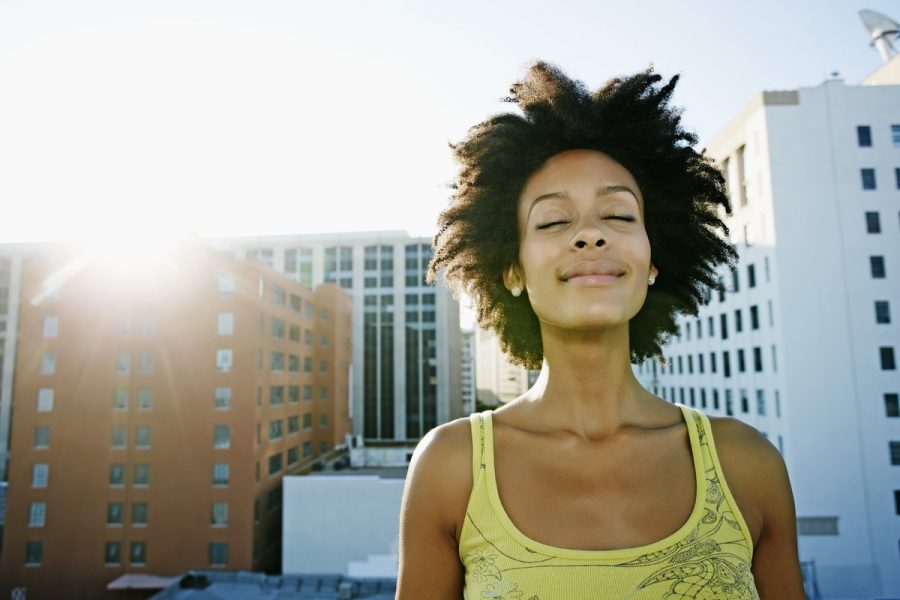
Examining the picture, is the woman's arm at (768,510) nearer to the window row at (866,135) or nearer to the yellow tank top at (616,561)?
the yellow tank top at (616,561)

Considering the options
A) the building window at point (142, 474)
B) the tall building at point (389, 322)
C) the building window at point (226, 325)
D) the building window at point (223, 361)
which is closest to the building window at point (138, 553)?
the building window at point (142, 474)

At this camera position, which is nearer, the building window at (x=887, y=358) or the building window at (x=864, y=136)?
the building window at (x=887, y=358)

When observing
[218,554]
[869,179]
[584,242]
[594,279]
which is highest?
[869,179]

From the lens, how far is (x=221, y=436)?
1377 inches

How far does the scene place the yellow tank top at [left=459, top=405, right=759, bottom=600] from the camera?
5.64 ft

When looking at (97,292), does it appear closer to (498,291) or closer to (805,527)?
(498,291)

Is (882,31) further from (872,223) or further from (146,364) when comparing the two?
(146,364)

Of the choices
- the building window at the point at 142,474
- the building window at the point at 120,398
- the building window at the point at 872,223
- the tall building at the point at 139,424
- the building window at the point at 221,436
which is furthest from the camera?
the building window at the point at 120,398

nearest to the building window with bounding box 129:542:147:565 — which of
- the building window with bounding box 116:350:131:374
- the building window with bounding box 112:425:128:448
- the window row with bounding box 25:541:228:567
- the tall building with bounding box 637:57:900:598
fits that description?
the window row with bounding box 25:541:228:567

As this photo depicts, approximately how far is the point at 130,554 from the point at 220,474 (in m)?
7.37

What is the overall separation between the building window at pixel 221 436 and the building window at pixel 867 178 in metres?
40.8

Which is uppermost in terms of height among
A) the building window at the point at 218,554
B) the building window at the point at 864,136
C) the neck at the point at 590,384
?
the building window at the point at 864,136

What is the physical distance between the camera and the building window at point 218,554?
34.0m

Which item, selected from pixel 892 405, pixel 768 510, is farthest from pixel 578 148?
pixel 892 405
